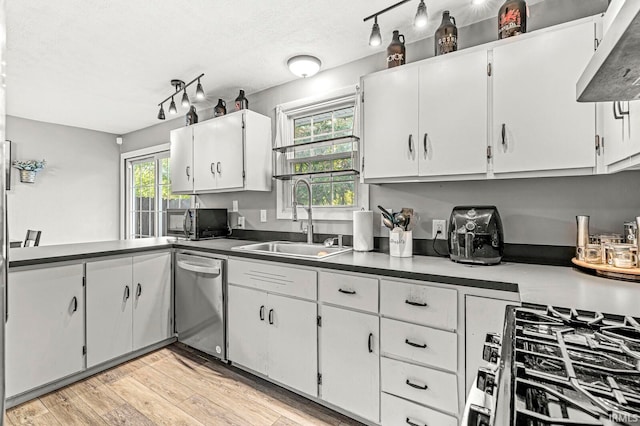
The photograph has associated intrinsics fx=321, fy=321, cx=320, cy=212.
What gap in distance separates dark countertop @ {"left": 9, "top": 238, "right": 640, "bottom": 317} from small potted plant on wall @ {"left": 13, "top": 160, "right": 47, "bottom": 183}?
2326mm

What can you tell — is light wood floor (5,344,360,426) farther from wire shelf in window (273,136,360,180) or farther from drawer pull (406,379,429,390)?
wire shelf in window (273,136,360,180)

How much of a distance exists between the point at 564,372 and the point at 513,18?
1832mm

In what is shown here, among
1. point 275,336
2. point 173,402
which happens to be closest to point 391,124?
point 275,336

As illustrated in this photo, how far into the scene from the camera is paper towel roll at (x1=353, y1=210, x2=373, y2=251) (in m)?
2.31

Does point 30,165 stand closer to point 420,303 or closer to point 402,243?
point 402,243

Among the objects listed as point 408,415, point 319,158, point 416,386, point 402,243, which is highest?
point 319,158

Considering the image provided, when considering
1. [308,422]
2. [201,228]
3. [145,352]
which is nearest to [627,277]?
[308,422]

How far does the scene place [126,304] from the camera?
8.34 feet

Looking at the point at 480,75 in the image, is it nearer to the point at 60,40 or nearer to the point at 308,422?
the point at 308,422

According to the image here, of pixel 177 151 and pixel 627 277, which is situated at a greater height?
pixel 177 151

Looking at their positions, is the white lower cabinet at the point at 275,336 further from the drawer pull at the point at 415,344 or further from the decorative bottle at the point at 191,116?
the decorative bottle at the point at 191,116

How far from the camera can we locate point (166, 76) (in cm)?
291

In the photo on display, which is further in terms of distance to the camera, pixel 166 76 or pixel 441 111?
pixel 166 76

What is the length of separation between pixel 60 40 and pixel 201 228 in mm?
1737
